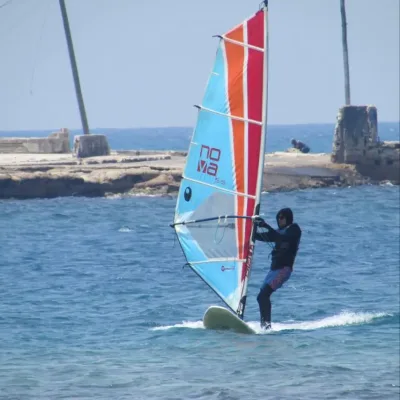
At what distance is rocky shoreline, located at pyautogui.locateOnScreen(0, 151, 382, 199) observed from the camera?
38.8m

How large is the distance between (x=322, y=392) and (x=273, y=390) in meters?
0.54

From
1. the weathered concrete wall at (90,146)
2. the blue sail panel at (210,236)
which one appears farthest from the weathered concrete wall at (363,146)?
the blue sail panel at (210,236)

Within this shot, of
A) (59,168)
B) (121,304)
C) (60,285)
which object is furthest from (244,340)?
(59,168)

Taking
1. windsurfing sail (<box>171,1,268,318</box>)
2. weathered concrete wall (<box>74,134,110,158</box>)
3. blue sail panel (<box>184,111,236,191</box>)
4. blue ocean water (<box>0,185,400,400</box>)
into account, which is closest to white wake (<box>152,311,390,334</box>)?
blue ocean water (<box>0,185,400,400</box>)

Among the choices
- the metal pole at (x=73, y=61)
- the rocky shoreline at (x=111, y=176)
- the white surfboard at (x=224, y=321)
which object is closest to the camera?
the white surfboard at (x=224, y=321)

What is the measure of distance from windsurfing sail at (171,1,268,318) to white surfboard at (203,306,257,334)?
43 centimetres

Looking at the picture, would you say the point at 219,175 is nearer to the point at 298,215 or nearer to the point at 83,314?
the point at 83,314

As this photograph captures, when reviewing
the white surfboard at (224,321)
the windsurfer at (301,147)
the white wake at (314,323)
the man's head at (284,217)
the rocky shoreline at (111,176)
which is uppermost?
the man's head at (284,217)

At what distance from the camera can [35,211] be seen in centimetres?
3641

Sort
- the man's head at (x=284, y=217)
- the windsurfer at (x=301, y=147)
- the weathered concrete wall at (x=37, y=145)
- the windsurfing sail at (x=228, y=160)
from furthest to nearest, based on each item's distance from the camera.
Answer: the windsurfer at (x=301, y=147) → the weathered concrete wall at (x=37, y=145) → the windsurfing sail at (x=228, y=160) → the man's head at (x=284, y=217)

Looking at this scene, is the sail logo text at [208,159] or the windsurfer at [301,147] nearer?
the sail logo text at [208,159]

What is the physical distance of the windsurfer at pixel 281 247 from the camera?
1486cm

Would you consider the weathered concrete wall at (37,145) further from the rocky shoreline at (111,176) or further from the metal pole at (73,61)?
the rocky shoreline at (111,176)

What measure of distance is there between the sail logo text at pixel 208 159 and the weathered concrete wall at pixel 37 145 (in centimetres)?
3270
